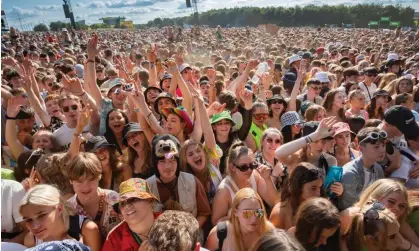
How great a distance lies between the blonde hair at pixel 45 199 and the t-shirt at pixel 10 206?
0.41 m

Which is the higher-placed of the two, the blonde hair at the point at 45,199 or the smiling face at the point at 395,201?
the blonde hair at the point at 45,199

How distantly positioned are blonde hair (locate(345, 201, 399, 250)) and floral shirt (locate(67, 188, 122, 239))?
179 cm

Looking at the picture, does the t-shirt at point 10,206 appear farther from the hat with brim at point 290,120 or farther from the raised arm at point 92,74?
the hat with brim at point 290,120

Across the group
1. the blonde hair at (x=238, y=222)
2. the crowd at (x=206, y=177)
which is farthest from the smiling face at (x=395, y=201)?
the blonde hair at (x=238, y=222)

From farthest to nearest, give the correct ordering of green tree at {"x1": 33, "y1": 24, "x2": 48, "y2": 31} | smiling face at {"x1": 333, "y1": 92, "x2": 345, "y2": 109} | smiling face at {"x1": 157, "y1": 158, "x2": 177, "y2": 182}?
1. green tree at {"x1": 33, "y1": 24, "x2": 48, "y2": 31}
2. smiling face at {"x1": 333, "y1": 92, "x2": 345, "y2": 109}
3. smiling face at {"x1": 157, "y1": 158, "x2": 177, "y2": 182}

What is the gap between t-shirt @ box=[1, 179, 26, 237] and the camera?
2396 millimetres

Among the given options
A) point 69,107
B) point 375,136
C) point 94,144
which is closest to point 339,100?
point 375,136

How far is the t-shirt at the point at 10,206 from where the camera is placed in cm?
240

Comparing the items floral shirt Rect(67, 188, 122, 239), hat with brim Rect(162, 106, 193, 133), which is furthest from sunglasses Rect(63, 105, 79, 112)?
floral shirt Rect(67, 188, 122, 239)

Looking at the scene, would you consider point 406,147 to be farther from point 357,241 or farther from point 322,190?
point 357,241

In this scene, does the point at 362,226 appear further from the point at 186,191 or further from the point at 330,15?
the point at 330,15

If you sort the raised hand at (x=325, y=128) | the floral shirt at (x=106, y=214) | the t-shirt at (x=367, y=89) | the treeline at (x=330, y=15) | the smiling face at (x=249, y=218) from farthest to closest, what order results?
the treeline at (x=330, y=15) < the t-shirt at (x=367, y=89) < the raised hand at (x=325, y=128) < the floral shirt at (x=106, y=214) < the smiling face at (x=249, y=218)

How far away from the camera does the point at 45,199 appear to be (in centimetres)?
212

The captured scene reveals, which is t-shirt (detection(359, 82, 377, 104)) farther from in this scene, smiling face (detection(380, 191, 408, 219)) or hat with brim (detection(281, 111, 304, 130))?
smiling face (detection(380, 191, 408, 219))
